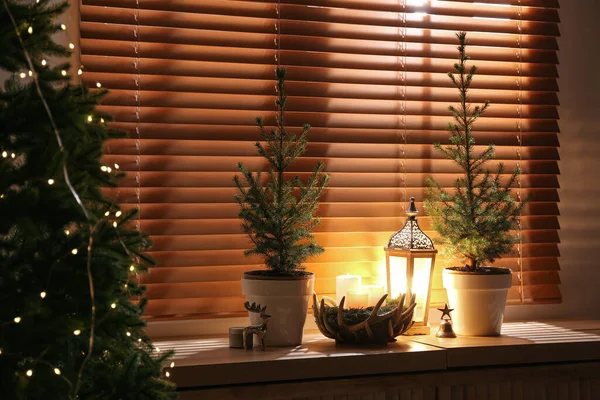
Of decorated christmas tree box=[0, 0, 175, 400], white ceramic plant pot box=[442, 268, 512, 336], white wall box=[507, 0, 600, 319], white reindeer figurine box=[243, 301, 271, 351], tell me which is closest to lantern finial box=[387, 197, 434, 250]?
white ceramic plant pot box=[442, 268, 512, 336]

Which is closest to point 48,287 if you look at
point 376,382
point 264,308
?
point 264,308

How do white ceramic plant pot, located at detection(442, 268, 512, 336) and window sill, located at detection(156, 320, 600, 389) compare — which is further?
white ceramic plant pot, located at detection(442, 268, 512, 336)

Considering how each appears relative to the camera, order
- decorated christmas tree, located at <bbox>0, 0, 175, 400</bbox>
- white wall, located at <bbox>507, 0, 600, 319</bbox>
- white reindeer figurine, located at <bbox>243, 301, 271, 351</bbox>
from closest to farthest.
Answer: decorated christmas tree, located at <bbox>0, 0, 175, 400</bbox>
white reindeer figurine, located at <bbox>243, 301, 271, 351</bbox>
white wall, located at <bbox>507, 0, 600, 319</bbox>

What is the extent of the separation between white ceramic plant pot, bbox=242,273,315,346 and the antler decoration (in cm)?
8

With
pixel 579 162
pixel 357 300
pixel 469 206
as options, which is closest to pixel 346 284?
pixel 357 300

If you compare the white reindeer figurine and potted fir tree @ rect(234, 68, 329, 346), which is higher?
potted fir tree @ rect(234, 68, 329, 346)

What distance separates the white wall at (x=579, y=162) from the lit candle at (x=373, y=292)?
0.74 m

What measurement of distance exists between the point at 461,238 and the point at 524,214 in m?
0.39

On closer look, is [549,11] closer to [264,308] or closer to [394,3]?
[394,3]

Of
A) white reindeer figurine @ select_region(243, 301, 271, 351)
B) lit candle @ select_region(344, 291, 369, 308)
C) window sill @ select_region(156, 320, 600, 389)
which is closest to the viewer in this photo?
window sill @ select_region(156, 320, 600, 389)

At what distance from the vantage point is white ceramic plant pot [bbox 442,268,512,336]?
7.88ft

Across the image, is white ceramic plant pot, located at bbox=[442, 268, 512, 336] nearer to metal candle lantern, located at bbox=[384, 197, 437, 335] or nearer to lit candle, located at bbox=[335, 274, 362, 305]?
metal candle lantern, located at bbox=[384, 197, 437, 335]

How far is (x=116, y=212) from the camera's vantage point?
164 cm

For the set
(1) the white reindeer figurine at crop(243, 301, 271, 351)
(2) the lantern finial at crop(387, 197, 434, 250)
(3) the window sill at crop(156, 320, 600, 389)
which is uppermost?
(2) the lantern finial at crop(387, 197, 434, 250)
